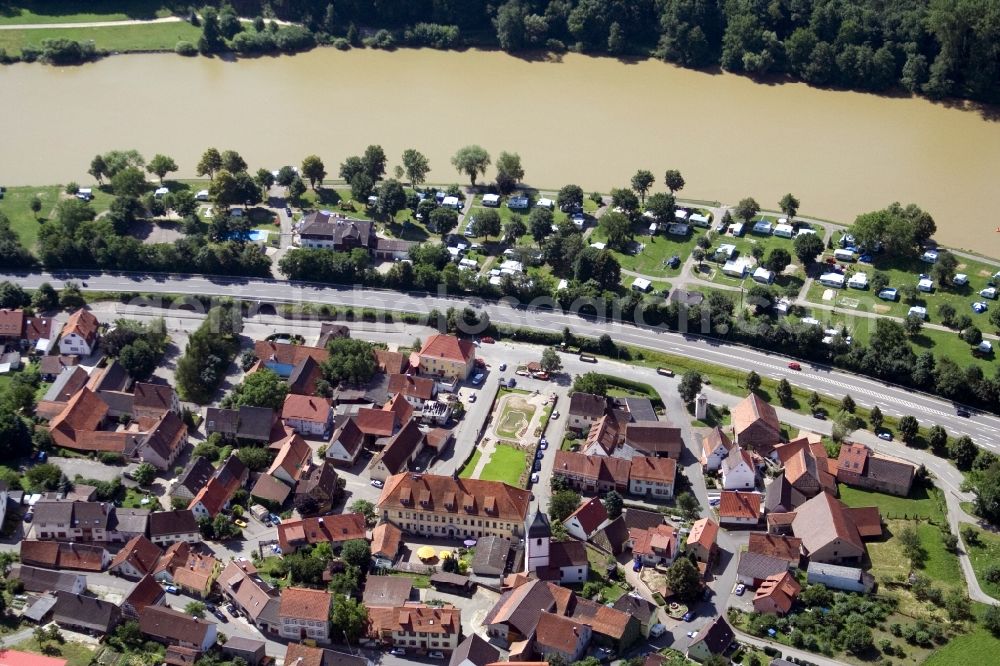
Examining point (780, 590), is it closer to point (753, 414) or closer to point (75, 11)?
point (753, 414)

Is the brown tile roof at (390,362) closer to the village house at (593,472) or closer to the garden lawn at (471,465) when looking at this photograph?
the garden lawn at (471,465)

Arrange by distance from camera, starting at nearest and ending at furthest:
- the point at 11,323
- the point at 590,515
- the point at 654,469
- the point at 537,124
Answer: the point at 590,515 → the point at 654,469 → the point at 11,323 → the point at 537,124

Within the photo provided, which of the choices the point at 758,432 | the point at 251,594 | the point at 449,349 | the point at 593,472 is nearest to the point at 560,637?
the point at 593,472

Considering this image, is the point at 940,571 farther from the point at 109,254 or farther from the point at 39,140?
the point at 39,140

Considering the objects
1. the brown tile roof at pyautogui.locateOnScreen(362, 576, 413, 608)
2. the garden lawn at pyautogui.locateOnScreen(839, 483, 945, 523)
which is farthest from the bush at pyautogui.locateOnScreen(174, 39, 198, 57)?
the garden lawn at pyautogui.locateOnScreen(839, 483, 945, 523)

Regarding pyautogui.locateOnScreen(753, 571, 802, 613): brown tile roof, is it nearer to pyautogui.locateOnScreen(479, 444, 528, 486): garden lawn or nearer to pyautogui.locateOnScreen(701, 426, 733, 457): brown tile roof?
pyautogui.locateOnScreen(701, 426, 733, 457): brown tile roof

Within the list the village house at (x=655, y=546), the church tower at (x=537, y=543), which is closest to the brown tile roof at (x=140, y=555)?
the church tower at (x=537, y=543)
